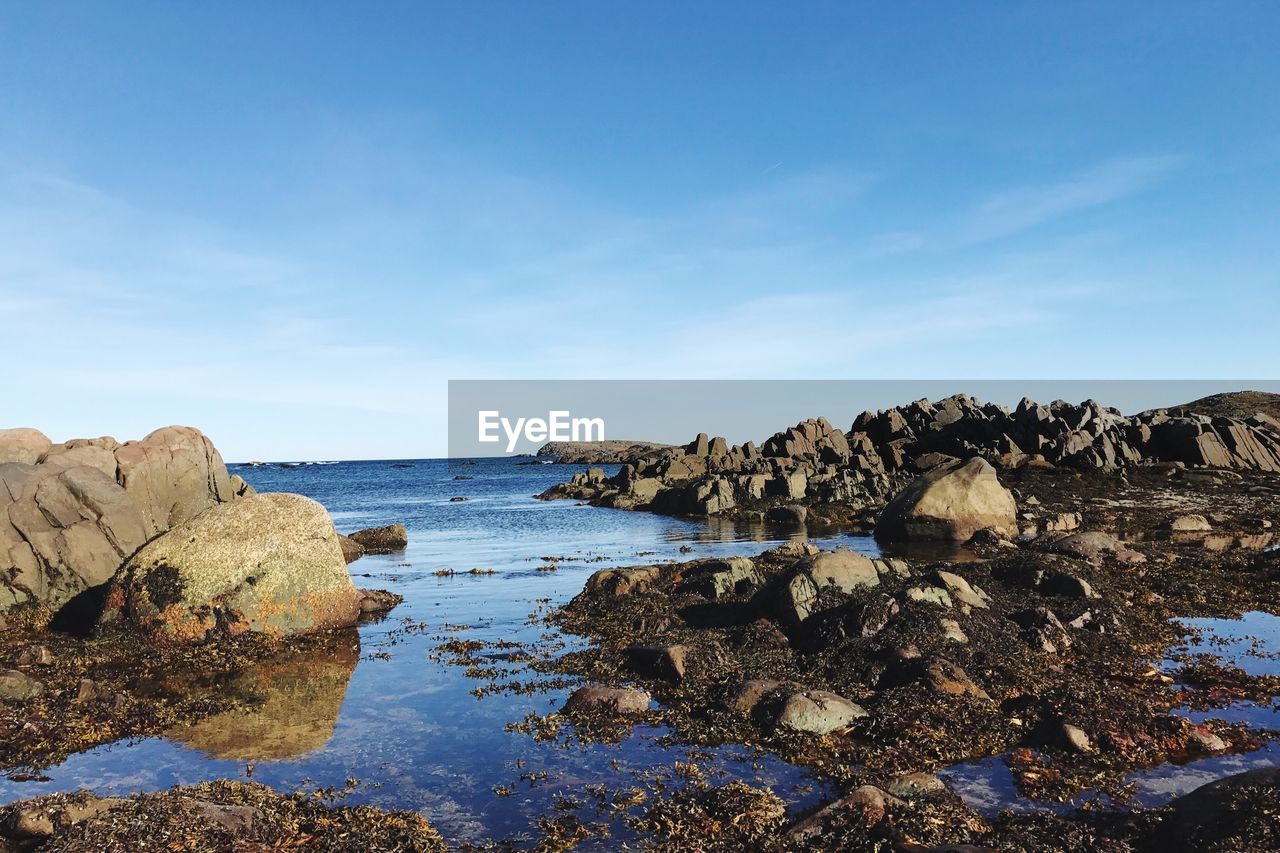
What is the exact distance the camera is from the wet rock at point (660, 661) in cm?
1238

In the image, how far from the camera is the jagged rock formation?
47.5m

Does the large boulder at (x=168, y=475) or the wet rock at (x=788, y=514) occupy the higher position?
the large boulder at (x=168, y=475)

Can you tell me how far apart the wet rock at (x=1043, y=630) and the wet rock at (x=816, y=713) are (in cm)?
474

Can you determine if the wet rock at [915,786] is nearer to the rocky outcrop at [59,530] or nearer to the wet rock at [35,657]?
the wet rock at [35,657]

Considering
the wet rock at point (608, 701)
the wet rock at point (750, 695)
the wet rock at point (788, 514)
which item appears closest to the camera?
the wet rock at point (750, 695)

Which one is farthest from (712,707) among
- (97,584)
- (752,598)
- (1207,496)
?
(1207,496)

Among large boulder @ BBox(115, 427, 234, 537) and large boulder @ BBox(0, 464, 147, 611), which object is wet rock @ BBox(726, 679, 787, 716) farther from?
large boulder @ BBox(115, 427, 234, 537)

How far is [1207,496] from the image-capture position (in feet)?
131

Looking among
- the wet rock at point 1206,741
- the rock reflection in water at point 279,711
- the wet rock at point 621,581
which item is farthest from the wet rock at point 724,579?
the wet rock at point 1206,741

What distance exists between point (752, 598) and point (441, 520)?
35.2m

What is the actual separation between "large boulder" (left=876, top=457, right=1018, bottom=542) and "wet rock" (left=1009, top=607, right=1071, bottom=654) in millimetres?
13937

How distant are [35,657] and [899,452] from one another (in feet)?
176

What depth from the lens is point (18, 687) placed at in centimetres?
1148

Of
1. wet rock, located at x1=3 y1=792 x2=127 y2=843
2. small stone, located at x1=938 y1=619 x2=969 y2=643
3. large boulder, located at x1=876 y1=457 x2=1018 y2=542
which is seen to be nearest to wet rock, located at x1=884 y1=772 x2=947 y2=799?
small stone, located at x1=938 y1=619 x2=969 y2=643
